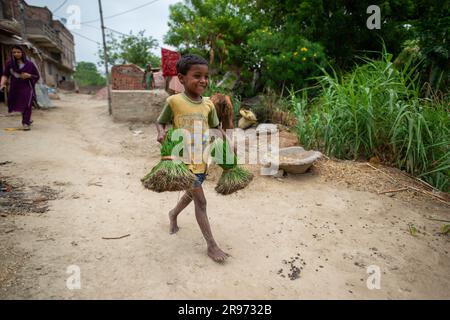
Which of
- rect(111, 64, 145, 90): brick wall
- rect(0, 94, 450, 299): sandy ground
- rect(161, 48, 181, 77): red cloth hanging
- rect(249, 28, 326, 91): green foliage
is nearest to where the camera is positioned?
rect(0, 94, 450, 299): sandy ground

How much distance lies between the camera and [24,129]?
543 centimetres

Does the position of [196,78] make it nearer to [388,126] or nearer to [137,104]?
[388,126]

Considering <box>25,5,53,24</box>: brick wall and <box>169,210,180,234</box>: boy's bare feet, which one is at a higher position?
<box>25,5,53,24</box>: brick wall

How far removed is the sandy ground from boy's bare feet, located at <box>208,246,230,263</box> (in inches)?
1.8

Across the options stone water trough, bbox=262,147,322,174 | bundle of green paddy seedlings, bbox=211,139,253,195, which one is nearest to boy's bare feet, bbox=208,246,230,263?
bundle of green paddy seedlings, bbox=211,139,253,195

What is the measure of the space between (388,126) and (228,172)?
2.43m

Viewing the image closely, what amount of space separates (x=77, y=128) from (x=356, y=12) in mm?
7585

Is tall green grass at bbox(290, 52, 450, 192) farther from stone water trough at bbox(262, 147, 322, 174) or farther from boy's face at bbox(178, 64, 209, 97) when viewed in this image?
boy's face at bbox(178, 64, 209, 97)

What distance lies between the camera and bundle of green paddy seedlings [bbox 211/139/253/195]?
6.77 feet

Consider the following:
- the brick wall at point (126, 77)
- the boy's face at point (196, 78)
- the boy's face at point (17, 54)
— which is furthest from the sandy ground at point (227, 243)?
the brick wall at point (126, 77)

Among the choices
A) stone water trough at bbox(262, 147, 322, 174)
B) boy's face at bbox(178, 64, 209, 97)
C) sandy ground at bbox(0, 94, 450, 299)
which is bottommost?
sandy ground at bbox(0, 94, 450, 299)

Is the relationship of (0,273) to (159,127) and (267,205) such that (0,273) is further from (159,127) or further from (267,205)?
(267,205)
